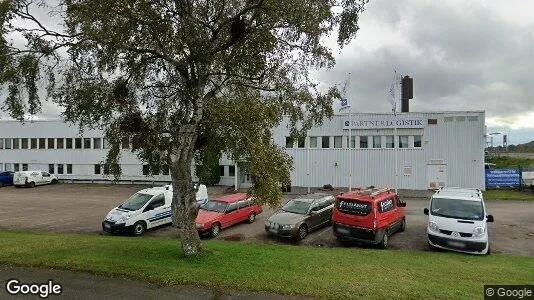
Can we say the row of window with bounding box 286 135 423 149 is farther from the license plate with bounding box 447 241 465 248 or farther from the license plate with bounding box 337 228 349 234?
the license plate with bounding box 447 241 465 248

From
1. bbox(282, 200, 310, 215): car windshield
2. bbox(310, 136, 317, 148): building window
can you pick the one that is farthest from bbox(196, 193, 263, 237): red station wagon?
bbox(310, 136, 317, 148): building window

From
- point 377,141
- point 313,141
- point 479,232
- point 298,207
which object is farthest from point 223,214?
point 377,141

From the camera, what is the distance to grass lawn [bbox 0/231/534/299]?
26.7 feet

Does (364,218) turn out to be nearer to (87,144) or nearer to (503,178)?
(503,178)

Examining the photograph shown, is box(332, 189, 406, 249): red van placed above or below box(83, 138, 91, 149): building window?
below

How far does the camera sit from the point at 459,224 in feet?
43.9

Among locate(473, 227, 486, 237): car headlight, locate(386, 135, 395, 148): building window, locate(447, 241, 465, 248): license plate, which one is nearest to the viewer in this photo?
locate(473, 227, 486, 237): car headlight

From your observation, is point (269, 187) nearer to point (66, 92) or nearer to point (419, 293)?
point (419, 293)

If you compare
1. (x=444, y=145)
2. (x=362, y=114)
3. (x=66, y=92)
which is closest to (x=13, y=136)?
(x=362, y=114)

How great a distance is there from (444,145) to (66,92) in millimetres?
29308

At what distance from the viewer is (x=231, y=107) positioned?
8.75 m

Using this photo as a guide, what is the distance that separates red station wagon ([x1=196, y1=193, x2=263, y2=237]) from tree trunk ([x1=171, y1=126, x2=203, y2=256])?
5.92 meters

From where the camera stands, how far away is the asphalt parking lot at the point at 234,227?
15.7 metres

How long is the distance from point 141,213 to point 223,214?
11.9ft
